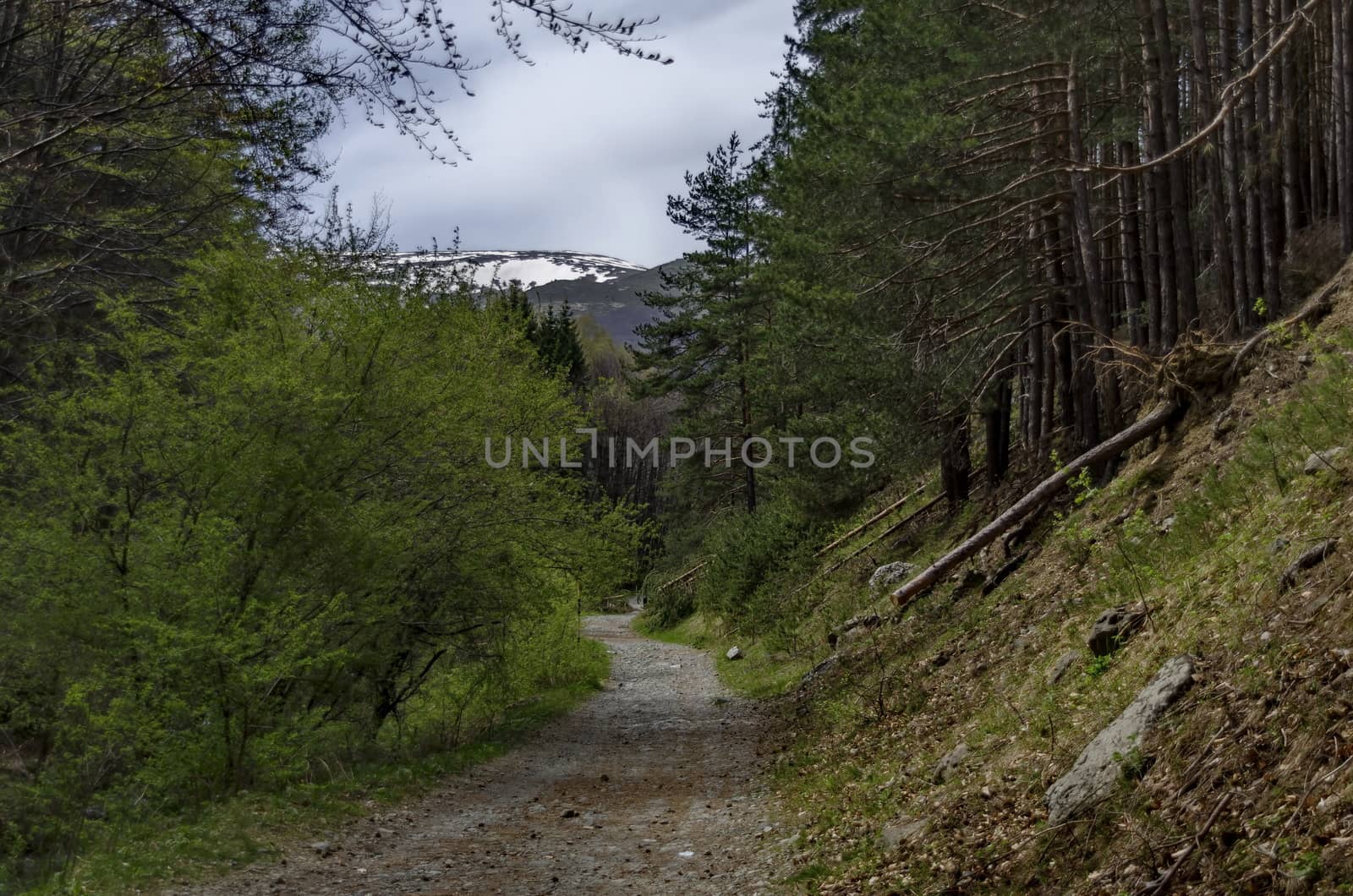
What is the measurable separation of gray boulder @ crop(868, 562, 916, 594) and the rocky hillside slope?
3.69m

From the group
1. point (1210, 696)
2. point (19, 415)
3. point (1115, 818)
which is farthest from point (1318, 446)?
point (19, 415)

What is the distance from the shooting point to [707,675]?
2069cm

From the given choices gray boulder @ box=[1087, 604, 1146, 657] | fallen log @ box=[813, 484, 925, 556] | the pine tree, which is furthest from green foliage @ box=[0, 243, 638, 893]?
the pine tree

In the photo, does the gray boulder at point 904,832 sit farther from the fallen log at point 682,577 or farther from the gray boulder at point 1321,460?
the fallen log at point 682,577

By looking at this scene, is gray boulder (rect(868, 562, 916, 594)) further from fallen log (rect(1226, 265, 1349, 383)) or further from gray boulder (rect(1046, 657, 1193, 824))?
gray boulder (rect(1046, 657, 1193, 824))

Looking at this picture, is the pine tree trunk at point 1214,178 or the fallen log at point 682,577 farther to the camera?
the fallen log at point 682,577

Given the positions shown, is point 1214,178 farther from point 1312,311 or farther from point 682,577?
point 682,577

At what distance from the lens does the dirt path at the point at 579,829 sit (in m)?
6.88

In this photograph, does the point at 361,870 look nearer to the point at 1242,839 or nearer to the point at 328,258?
the point at 1242,839

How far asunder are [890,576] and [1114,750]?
11.6m

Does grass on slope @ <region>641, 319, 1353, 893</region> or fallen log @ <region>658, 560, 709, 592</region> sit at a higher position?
grass on slope @ <region>641, 319, 1353, 893</region>

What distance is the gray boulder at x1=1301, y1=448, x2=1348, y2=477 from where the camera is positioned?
5.98 m

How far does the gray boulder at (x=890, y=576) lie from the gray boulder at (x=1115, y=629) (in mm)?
8966

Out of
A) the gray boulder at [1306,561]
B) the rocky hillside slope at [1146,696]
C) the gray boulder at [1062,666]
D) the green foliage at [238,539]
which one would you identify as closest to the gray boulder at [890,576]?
the rocky hillside slope at [1146,696]
